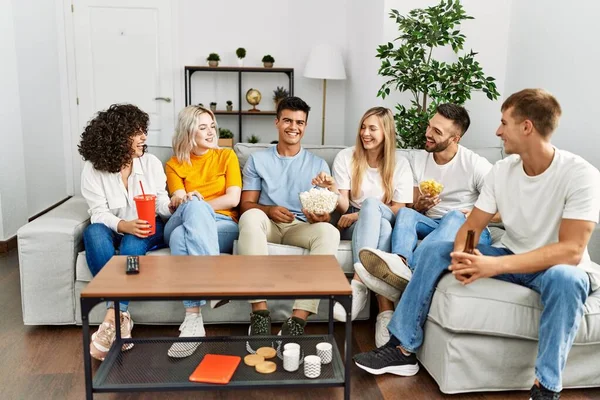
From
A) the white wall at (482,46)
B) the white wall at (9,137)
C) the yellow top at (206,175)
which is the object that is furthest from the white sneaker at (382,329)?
the white wall at (9,137)

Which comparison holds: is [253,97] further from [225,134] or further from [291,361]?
[291,361]

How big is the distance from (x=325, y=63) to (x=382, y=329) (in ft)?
10.5

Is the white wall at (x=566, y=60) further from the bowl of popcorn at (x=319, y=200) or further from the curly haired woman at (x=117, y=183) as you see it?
the curly haired woman at (x=117, y=183)

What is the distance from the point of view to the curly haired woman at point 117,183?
102 inches

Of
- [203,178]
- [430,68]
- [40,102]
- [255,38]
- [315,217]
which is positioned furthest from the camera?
[255,38]

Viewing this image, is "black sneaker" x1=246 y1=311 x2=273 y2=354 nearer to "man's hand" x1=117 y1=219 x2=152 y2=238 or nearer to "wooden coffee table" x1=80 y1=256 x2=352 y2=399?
"wooden coffee table" x1=80 y1=256 x2=352 y2=399

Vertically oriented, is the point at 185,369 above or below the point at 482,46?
below

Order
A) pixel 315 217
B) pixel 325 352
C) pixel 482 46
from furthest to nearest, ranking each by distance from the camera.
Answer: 1. pixel 482 46
2. pixel 315 217
3. pixel 325 352

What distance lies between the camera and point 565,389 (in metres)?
2.25

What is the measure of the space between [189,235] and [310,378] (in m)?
0.90

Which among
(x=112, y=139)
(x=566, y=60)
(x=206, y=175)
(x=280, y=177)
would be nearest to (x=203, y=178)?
(x=206, y=175)

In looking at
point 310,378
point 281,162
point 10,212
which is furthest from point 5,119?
point 310,378

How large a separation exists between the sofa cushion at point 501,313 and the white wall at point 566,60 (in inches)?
61.0

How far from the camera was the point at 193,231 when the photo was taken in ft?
8.34
